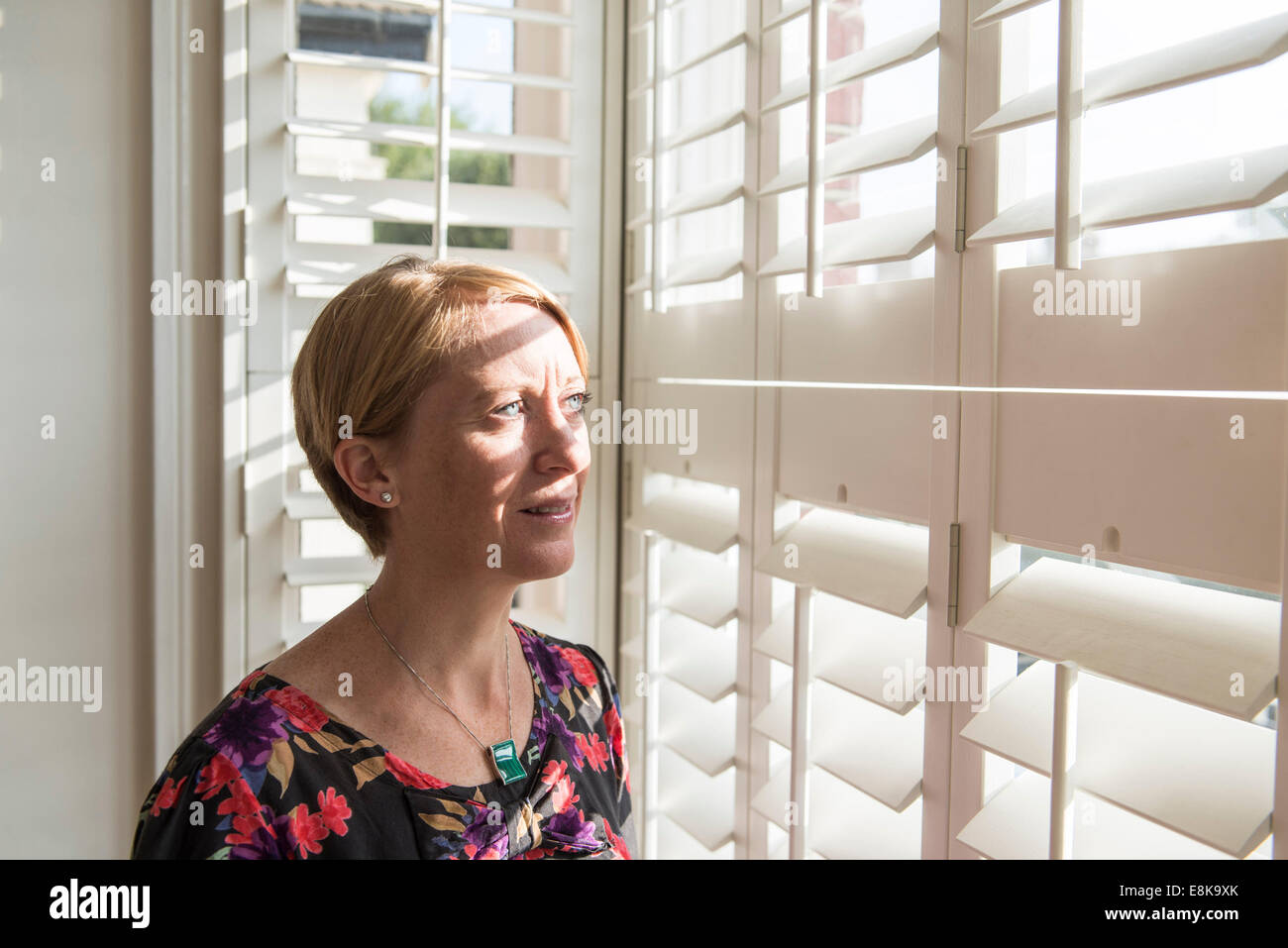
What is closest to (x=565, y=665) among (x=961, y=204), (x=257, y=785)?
(x=257, y=785)

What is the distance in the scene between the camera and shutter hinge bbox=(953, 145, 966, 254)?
3.36 feet

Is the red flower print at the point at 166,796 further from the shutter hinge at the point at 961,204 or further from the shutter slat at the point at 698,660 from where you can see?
the shutter hinge at the point at 961,204

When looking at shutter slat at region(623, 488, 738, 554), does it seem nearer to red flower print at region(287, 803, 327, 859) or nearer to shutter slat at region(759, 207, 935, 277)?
shutter slat at region(759, 207, 935, 277)

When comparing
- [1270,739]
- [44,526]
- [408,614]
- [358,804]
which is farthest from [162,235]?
[1270,739]

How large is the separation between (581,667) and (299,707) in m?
0.38

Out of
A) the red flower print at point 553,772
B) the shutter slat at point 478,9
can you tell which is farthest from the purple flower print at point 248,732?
the shutter slat at point 478,9

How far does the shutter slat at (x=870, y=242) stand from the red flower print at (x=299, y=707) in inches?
26.4

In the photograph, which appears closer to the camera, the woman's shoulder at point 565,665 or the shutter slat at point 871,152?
the shutter slat at point 871,152

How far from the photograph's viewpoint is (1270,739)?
0.79 meters

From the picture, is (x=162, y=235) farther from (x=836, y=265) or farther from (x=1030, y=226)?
(x=1030, y=226)

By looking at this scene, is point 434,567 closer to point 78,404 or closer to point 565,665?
point 565,665

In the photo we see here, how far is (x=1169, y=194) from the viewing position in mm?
799

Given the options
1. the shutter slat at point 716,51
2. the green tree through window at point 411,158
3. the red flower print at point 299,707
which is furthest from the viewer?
the green tree through window at point 411,158

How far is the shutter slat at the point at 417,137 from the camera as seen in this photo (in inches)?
61.5
